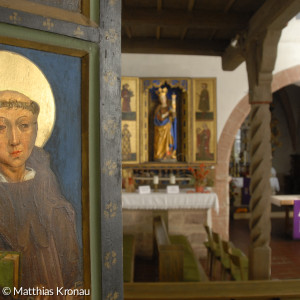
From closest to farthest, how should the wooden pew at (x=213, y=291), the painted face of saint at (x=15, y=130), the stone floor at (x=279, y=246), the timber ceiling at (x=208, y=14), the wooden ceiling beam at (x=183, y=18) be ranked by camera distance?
the painted face of saint at (x=15, y=130)
the wooden pew at (x=213, y=291)
the timber ceiling at (x=208, y=14)
the wooden ceiling beam at (x=183, y=18)
the stone floor at (x=279, y=246)

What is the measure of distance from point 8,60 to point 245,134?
12.0 metres

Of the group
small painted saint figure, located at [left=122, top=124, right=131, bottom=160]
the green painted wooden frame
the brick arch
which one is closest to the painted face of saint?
the green painted wooden frame

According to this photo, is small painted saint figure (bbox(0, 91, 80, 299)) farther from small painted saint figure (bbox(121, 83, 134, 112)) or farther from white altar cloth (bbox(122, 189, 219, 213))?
small painted saint figure (bbox(121, 83, 134, 112))

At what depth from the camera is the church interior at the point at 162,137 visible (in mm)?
1688

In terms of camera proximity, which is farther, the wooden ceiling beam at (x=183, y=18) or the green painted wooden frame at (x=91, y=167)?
the wooden ceiling beam at (x=183, y=18)

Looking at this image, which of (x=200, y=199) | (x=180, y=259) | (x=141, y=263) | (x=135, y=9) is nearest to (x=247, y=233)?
(x=200, y=199)

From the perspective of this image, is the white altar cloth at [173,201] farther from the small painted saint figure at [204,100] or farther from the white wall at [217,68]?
the small painted saint figure at [204,100]

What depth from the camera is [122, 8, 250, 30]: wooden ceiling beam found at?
5.06 m

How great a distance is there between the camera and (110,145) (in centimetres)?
179

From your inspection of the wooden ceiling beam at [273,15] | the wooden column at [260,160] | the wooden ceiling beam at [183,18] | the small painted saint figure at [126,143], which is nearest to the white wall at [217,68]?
the small painted saint figure at [126,143]

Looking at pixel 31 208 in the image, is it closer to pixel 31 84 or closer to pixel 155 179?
pixel 31 84

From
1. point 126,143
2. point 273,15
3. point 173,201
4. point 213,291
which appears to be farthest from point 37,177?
point 126,143

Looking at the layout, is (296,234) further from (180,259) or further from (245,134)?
(245,134)

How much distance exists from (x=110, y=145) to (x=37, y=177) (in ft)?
1.25
